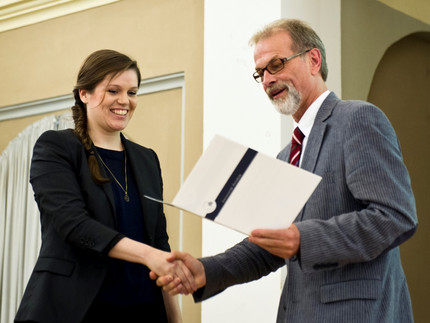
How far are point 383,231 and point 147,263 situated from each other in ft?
2.89

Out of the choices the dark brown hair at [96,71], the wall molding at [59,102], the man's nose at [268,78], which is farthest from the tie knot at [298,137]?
the wall molding at [59,102]

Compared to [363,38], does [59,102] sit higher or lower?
lower

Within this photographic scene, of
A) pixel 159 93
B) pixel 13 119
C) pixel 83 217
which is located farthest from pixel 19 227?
pixel 83 217

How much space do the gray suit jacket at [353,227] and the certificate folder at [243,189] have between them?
0.10 m

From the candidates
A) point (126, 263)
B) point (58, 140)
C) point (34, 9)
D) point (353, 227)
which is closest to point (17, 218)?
point (34, 9)

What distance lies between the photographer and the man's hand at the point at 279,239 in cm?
221

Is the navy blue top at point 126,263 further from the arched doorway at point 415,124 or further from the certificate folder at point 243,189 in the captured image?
the arched doorway at point 415,124

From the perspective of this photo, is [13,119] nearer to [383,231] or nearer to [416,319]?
[416,319]

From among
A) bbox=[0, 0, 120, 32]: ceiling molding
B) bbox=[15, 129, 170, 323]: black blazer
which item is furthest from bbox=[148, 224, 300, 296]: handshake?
bbox=[0, 0, 120, 32]: ceiling molding

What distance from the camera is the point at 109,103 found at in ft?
9.68

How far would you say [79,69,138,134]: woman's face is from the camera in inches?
116

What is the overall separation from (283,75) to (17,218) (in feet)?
12.4

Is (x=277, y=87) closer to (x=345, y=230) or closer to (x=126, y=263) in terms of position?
(x=345, y=230)

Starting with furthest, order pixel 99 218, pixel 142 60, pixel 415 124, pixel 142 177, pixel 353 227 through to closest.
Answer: pixel 415 124 → pixel 142 60 → pixel 142 177 → pixel 99 218 → pixel 353 227
